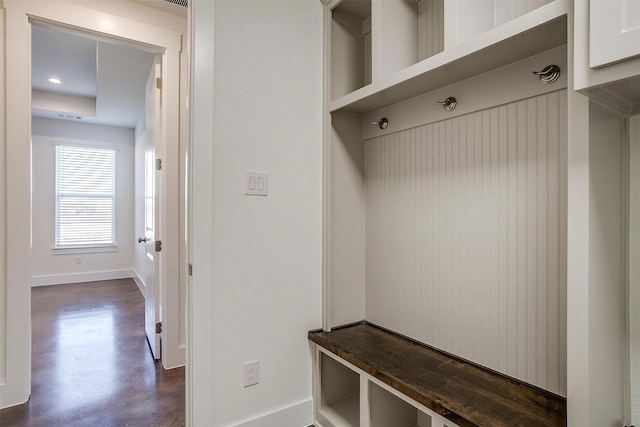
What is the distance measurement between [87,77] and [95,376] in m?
3.41

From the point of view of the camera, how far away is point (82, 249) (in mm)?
5469

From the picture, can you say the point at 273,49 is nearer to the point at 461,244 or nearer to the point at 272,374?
the point at 461,244

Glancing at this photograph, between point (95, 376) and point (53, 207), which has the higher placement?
point (53, 207)

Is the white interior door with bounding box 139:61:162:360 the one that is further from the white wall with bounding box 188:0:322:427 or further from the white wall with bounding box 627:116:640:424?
the white wall with bounding box 627:116:640:424

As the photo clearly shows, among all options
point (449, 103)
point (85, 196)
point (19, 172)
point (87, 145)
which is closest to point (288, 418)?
point (449, 103)

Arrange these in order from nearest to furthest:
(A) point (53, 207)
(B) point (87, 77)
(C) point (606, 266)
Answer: (C) point (606, 266), (B) point (87, 77), (A) point (53, 207)

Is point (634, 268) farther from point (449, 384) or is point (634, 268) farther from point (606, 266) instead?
point (449, 384)

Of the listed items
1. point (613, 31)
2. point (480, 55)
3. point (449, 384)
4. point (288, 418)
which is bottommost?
point (288, 418)

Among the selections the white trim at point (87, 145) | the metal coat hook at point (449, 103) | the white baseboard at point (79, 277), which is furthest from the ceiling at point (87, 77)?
the white baseboard at point (79, 277)

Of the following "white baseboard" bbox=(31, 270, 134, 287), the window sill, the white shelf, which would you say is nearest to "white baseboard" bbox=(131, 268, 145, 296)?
"white baseboard" bbox=(31, 270, 134, 287)

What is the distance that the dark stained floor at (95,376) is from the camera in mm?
1941

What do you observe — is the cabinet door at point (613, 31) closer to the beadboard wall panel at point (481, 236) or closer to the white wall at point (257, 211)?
the beadboard wall panel at point (481, 236)

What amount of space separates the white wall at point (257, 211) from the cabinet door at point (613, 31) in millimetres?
1264

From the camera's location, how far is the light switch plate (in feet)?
5.40
